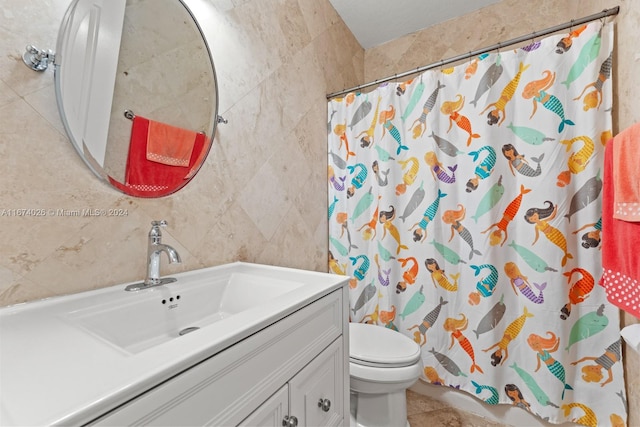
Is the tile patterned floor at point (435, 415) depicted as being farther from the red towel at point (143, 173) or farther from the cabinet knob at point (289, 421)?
the red towel at point (143, 173)

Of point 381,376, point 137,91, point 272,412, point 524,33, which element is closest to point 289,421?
point 272,412

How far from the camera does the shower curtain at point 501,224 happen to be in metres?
1.16

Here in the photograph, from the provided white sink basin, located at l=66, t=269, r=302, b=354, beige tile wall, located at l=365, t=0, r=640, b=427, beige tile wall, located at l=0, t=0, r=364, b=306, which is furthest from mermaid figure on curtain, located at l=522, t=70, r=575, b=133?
white sink basin, located at l=66, t=269, r=302, b=354

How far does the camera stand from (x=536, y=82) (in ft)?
4.11

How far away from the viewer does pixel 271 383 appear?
2.01 feet

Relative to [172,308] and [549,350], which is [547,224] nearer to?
[549,350]

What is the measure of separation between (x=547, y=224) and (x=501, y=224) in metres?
0.17

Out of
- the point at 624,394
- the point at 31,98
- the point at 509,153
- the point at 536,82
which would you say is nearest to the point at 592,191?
the point at 509,153

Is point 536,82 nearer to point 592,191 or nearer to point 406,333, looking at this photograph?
point 592,191

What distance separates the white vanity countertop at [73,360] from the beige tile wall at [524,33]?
1.41m

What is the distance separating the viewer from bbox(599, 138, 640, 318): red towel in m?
0.87

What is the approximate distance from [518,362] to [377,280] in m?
0.75

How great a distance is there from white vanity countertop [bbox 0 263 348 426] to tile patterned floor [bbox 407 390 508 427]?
1.39m

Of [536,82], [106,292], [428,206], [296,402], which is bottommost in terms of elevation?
[296,402]
